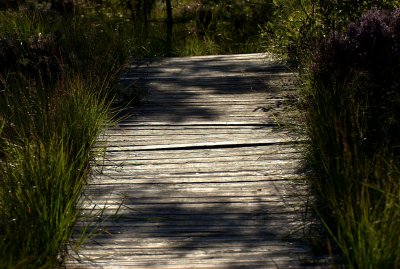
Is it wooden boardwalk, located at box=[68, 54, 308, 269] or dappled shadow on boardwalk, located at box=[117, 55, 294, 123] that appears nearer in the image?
wooden boardwalk, located at box=[68, 54, 308, 269]

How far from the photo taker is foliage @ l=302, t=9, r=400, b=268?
4270mm

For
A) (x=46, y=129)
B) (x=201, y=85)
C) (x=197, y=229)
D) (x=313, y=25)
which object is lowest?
(x=197, y=229)

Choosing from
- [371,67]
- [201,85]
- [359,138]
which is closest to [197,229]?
[359,138]

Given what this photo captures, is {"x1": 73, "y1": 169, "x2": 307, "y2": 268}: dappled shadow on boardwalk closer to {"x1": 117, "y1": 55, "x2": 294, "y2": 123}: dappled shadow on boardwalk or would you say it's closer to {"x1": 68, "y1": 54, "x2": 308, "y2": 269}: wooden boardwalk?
{"x1": 68, "y1": 54, "x2": 308, "y2": 269}: wooden boardwalk

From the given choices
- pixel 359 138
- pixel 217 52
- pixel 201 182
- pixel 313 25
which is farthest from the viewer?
pixel 217 52

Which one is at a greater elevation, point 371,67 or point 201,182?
point 371,67

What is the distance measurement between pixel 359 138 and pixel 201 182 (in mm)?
1121

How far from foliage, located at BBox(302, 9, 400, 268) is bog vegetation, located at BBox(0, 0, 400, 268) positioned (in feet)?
0.04

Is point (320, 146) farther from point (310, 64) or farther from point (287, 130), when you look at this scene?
point (310, 64)

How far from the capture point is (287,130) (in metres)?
7.07

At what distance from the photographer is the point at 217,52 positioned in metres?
11.6

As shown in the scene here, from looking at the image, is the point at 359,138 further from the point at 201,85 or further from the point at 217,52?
the point at 217,52

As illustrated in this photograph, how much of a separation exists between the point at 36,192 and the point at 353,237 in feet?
5.77

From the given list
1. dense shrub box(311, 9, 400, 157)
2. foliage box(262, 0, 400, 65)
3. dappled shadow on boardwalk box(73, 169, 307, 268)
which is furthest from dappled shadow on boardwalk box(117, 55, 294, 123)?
dappled shadow on boardwalk box(73, 169, 307, 268)
